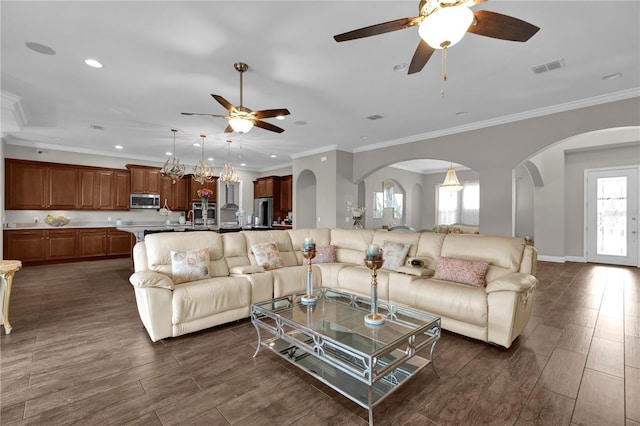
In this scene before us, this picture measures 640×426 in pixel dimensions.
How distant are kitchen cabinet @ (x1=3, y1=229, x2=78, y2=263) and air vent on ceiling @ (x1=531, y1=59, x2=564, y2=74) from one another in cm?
974

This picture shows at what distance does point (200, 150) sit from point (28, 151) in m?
3.89

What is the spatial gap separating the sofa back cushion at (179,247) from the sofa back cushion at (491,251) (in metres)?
2.90

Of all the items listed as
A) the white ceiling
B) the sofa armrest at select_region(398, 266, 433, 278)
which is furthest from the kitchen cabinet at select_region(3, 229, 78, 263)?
the sofa armrest at select_region(398, 266, 433, 278)

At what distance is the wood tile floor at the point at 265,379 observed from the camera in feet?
5.94

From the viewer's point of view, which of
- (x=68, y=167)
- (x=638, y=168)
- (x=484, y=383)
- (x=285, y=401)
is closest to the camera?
(x=285, y=401)

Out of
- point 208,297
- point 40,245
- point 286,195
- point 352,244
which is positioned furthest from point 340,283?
point 40,245

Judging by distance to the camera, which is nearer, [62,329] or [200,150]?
[62,329]

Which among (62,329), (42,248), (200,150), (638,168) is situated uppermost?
(200,150)

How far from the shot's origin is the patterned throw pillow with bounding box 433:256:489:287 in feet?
10.2

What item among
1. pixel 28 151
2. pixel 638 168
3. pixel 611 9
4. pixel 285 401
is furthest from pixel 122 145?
pixel 638 168

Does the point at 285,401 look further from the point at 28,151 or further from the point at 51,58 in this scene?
the point at 28,151

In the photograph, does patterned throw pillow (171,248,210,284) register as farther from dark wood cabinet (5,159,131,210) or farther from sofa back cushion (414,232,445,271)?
dark wood cabinet (5,159,131,210)

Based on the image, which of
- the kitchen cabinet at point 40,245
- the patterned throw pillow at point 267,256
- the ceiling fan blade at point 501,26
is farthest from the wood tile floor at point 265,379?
the kitchen cabinet at point 40,245

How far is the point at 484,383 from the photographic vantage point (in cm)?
215
